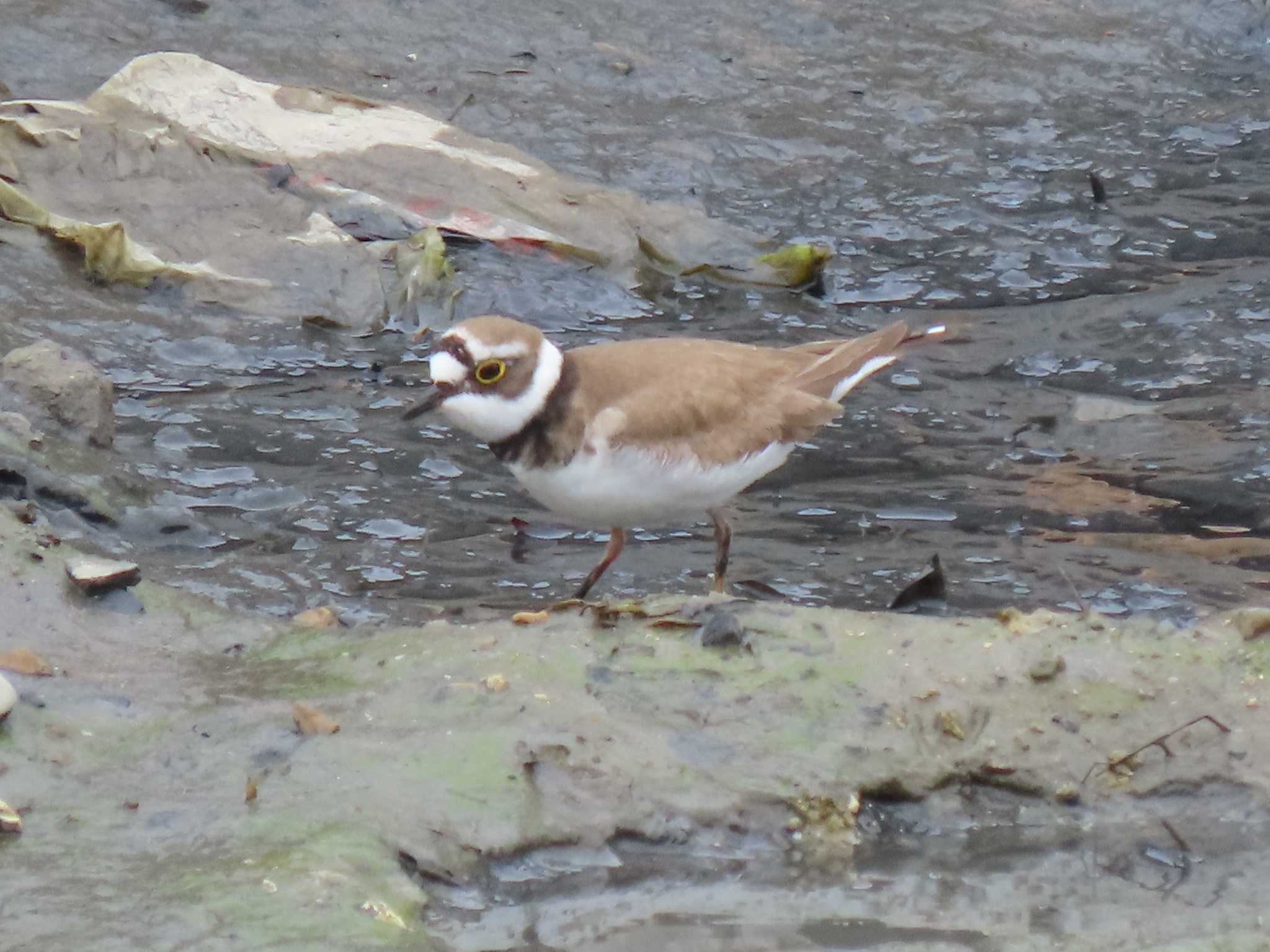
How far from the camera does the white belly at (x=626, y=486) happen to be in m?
5.03

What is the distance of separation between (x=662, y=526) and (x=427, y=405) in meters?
1.47

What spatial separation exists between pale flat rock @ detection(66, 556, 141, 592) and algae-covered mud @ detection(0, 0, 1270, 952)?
Result: 3 cm

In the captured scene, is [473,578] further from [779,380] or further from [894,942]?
[894,942]

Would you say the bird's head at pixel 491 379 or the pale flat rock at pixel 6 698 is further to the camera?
the bird's head at pixel 491 379

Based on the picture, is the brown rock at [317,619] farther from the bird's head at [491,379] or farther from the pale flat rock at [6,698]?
the pale flat rock at [6,698]

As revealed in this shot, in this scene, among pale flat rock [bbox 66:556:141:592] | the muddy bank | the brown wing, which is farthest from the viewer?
the brown wing

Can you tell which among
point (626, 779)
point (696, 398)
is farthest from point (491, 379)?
point (626, 779)

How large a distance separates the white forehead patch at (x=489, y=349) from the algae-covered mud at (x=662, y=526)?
801mm

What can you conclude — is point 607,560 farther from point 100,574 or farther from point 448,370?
point 100,574

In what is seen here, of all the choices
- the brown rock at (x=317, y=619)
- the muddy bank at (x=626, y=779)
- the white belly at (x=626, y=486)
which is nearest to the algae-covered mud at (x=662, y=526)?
the muddy bank at (x=626, y=779)

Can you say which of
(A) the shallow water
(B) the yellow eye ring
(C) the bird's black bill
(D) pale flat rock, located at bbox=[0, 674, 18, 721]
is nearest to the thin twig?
(A) the shallow water

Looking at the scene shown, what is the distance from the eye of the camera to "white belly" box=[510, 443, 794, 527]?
16.5 feet

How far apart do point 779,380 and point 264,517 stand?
1796mm

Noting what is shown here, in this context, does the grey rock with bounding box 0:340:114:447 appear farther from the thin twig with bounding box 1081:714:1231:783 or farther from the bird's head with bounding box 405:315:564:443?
the thin twig with bounding box 1081:714:1231:783
